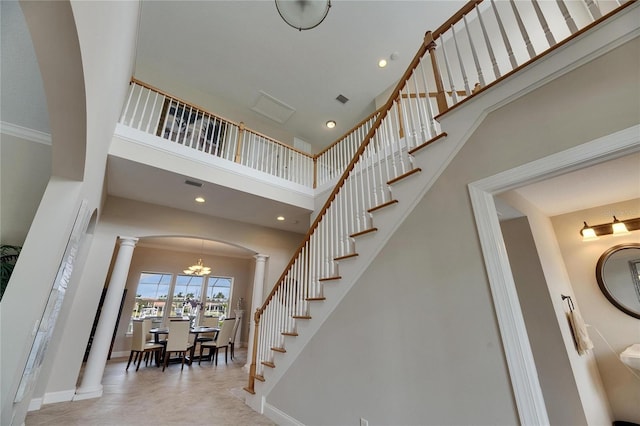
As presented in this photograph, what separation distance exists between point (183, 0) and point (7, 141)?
3.35 m

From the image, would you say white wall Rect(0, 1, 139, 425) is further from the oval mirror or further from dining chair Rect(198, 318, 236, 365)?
the oval mirror

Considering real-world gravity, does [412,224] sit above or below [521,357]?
above

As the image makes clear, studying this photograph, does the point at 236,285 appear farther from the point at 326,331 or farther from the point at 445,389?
the point at 445,389

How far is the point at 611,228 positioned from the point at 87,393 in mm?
6548

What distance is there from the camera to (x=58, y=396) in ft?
11.0

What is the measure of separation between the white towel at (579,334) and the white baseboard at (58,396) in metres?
5.81

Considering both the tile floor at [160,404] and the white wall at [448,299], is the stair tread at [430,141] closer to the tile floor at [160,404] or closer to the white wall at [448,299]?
the white wall at [448,299]

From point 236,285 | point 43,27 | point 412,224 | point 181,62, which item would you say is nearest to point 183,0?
point 181,62

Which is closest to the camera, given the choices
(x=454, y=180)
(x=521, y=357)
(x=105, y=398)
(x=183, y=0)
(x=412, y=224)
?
(x=521, y=357)

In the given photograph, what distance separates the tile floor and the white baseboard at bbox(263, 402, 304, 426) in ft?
0.24

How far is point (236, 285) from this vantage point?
897 cm

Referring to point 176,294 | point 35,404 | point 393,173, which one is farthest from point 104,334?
point 393,173

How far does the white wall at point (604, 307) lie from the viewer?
2.32 meters

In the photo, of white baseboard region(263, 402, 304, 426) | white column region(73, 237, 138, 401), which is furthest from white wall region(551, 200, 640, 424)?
white column region(73, 237, 138, 401)
